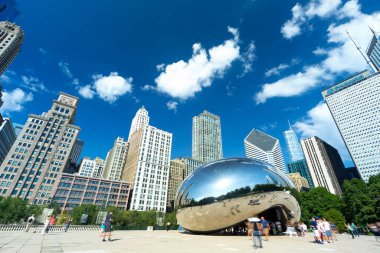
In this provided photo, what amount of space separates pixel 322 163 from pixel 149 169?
164993 millimetres

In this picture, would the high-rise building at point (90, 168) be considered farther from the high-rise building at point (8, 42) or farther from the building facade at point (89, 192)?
the high-rise building at point (8, 42)

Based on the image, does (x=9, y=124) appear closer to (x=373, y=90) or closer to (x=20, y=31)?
(x=20, y=31)

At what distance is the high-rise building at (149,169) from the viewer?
11701 cm

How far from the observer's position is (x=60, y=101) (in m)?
131

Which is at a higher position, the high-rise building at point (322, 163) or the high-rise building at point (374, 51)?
the high-rise building at point (374, 51)

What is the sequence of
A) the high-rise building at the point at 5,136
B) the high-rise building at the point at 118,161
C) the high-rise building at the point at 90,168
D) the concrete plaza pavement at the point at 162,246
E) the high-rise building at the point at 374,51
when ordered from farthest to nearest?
the high-rise building at the point at 90,168 → the high-rise building at the point at 374,51 → the high-rise building at the point at 118,161 → the high-rise building at the point at 5,136 → the concrete plaza pavement at the point at 162,246

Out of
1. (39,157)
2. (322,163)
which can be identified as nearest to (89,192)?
(39,157)

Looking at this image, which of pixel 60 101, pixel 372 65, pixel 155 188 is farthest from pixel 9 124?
pixel 372 65

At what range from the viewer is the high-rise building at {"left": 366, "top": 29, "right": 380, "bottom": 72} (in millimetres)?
169925

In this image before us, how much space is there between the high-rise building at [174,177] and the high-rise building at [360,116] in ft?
445

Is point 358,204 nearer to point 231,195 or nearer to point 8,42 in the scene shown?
point 231,195

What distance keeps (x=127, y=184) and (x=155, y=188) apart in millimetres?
17795

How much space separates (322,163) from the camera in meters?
183

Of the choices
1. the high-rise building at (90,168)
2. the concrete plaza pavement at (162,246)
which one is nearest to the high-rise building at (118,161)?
the high-rise building at (90,168)
